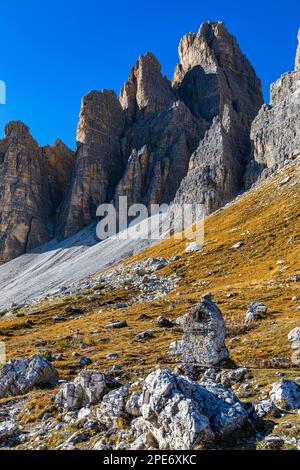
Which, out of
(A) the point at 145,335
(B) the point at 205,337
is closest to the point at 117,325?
(A) the point at 145,335

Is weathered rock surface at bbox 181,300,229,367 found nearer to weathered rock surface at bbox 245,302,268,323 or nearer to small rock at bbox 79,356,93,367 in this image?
small rock at bbox 79,356,93,367

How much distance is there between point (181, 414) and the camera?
581 inches

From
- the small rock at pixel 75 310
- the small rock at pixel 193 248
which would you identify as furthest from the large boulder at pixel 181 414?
the small rock at pixel 193 248

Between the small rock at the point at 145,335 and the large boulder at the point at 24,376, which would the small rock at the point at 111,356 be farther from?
the small rock at the point at 145,335

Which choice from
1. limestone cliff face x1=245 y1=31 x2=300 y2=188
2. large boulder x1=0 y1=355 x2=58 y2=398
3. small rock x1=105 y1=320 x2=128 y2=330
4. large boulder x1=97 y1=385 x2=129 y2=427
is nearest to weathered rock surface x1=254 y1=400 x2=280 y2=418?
large boulder x1=97 y1=385 x2=129 y2=427

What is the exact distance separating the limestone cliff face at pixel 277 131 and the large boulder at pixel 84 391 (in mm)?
131640

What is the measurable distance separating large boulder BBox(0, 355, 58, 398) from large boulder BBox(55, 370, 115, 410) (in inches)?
239

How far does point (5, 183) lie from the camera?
19712 cm

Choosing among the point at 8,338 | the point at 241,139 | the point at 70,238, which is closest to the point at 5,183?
the point at 70,238

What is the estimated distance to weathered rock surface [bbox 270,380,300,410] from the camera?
56.1 feet

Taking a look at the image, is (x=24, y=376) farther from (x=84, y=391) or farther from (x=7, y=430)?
(x=7, y=430)

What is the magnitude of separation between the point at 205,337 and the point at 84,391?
28.6 ft

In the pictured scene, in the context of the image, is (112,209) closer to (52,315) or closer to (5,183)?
(5,183)
